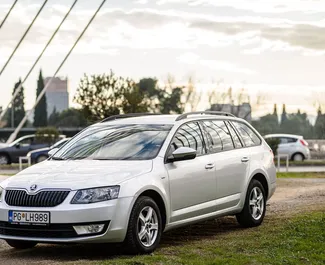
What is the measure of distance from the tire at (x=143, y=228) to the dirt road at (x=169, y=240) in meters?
0.34

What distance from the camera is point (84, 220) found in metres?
9.41

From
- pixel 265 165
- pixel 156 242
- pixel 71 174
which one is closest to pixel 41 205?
pixel 71 174

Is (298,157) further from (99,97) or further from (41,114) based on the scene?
(41,114)

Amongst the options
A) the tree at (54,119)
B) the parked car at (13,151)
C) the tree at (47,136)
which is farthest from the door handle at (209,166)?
the tree at (54,119)

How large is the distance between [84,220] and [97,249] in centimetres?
118

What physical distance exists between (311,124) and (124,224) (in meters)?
64.9

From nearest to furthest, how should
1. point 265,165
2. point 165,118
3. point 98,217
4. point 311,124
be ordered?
point 98,217 < point 165,118 < point 265,165 < point 311,124

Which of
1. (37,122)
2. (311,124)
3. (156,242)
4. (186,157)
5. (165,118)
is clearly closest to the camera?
(156,242)

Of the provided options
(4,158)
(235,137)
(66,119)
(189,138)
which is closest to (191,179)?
(189,138)

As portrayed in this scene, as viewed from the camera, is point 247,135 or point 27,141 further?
point 27,141

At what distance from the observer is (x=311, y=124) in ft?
240

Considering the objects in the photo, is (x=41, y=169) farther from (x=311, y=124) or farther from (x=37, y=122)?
(x=37, y=122)

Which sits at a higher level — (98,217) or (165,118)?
(165,118)

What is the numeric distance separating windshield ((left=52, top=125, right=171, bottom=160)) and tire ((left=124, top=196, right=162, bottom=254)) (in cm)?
73
